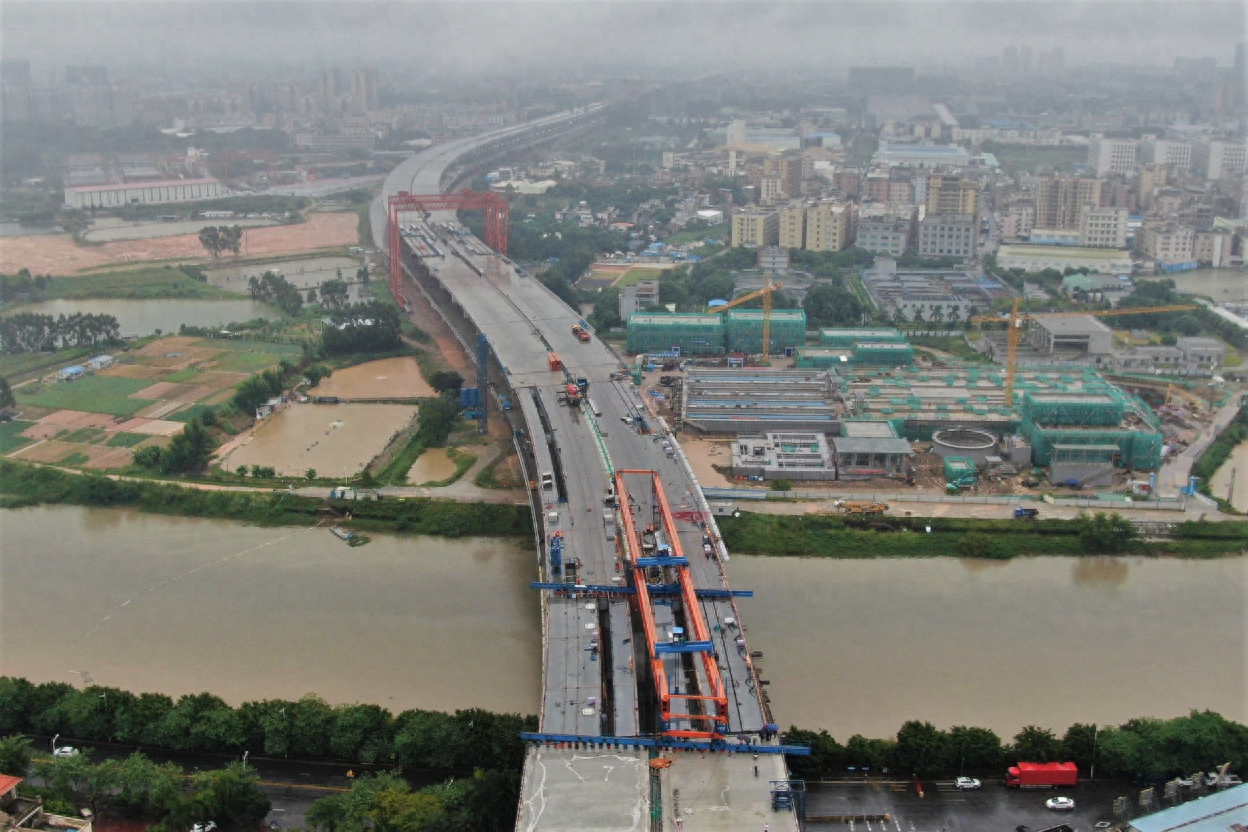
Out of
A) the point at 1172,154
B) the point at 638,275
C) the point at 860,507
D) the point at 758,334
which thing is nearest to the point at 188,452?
the point at 860,507

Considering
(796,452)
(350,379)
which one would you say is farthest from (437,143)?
(796,452)

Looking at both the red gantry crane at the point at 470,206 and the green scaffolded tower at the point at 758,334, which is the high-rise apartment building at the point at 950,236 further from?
the red gantry crane at the point at 470,206

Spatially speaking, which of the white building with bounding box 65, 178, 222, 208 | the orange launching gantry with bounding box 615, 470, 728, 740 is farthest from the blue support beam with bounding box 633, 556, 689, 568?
the white building with bounding box 65, 178, 222, 208

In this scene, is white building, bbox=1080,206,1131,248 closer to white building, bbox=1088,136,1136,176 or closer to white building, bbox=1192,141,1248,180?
white building, bbox=1192,141,1248,180

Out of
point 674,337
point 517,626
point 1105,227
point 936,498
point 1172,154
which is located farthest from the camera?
point 1172,154

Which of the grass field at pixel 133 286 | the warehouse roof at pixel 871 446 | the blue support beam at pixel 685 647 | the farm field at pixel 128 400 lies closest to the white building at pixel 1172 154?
the warehouse roof at pixel 871 446

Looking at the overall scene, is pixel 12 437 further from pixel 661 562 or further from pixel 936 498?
pixel 936 498
